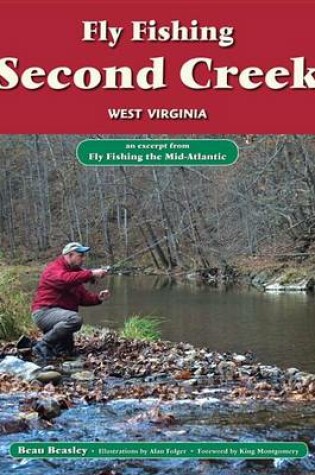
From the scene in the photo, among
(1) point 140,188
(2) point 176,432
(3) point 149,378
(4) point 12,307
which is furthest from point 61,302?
(2) point 176,432

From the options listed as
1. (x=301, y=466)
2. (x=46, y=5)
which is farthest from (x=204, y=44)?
(x=301, y=466)

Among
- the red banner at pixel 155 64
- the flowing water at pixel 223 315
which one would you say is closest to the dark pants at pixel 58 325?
the flowing water at pixel 223 315

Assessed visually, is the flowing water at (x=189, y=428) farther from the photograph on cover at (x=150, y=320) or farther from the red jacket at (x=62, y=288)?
the red jacket at (x=62, y=288)

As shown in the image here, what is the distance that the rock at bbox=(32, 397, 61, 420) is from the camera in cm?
422

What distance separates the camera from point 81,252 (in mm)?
6352

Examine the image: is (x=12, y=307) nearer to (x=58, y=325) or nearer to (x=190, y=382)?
(x=58, y=325)

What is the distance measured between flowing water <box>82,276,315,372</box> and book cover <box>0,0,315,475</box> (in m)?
0.89

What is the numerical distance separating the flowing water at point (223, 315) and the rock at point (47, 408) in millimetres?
3231

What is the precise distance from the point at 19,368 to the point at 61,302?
1.34 m

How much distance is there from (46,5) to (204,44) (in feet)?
2.71

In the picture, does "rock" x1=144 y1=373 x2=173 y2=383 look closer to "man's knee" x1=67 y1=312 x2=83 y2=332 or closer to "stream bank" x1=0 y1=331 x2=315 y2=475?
"stream bank" x1=0 y1=331 x2=315 y2=475

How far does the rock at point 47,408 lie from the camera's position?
166 inches

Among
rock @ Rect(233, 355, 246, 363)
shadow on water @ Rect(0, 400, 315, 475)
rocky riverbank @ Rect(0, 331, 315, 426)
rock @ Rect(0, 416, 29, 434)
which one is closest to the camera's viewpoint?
shadow on water @ Rect(0, 400, 315, 475)

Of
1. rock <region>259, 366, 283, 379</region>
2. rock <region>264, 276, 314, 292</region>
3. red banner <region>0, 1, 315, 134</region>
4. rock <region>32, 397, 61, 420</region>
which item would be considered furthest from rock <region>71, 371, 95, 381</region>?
rock <region>264, 276, 314, 292</region>
